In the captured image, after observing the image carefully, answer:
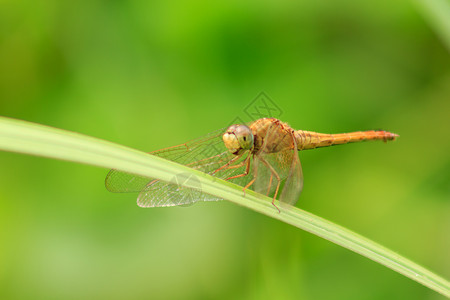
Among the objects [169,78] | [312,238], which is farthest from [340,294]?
[169,78]

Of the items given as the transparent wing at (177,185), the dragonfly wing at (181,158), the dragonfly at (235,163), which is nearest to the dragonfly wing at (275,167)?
the dragonfly at (235,163)

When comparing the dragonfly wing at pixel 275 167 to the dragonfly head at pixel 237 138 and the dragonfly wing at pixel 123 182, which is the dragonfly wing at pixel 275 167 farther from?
the dragonfly wing at pixel 123 182

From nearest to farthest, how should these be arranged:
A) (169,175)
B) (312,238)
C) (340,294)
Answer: (169,175) < (340,294) < (312,238)

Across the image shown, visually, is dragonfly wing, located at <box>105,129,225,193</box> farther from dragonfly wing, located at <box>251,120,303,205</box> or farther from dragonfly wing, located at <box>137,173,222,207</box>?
dragonfly wing, located at <box>251,120,303,205</box>

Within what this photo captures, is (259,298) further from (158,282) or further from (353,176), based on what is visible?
(353,176)

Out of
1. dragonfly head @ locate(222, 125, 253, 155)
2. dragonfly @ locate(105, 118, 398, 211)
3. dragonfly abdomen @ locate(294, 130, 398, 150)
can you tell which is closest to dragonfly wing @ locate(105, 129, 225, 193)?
dragonfly @ locate(105, 118, 398, 211)

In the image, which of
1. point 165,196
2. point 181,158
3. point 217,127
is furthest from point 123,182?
point 217,127
